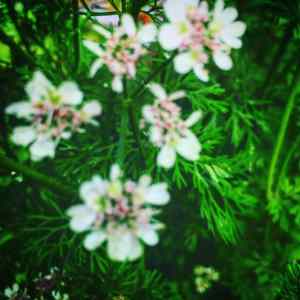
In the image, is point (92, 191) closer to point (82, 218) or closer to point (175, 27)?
point (82, 218)

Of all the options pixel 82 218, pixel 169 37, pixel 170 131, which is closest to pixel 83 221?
pixel 82 218

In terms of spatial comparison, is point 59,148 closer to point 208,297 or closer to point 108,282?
point 108,282

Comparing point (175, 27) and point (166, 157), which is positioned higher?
point (175, 27)

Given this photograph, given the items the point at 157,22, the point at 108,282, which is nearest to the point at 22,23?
the point at 157,22

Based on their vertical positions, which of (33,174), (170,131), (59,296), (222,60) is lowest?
(59,296)

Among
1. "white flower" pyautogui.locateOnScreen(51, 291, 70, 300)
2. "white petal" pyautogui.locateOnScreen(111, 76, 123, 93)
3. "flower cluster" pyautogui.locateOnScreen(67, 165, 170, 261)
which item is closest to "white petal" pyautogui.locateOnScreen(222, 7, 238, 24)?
"white petal" pyautogui.locateOnScreen(111, 76, 123, 93)

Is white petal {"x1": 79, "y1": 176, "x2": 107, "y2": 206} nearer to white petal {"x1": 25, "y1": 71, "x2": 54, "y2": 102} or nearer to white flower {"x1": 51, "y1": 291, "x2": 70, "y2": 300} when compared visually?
white petal {"x1": 25, "y1": 71, "x2": 54, "y2": 102}

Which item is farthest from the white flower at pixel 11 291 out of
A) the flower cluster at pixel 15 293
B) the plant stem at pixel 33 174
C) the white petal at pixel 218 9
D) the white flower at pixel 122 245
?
the white petal at pixel 218 9
